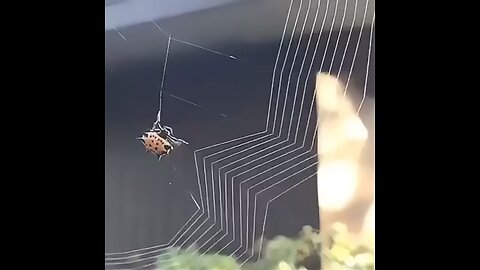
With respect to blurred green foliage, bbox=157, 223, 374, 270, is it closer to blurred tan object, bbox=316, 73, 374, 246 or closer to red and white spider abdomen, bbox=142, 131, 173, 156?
blurred tan object, bbox=316, 73, 374, 246

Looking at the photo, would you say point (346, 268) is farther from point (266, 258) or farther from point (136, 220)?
point (136, 220)

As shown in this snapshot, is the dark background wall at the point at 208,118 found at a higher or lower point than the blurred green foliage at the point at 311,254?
higher

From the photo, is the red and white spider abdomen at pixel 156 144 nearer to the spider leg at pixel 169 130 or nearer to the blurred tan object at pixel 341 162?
the spider leg at pixel 169 130

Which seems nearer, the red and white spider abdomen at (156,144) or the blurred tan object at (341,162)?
the blurred tan object at (341,162)

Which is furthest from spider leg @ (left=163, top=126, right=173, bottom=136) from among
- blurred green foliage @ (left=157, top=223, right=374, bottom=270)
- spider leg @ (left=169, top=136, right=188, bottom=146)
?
blurred green foliage @ (left=157, top=223, right=374, bottom=270)

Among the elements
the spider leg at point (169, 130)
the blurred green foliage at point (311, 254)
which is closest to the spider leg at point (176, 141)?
the spider leg at point (169, 130)
